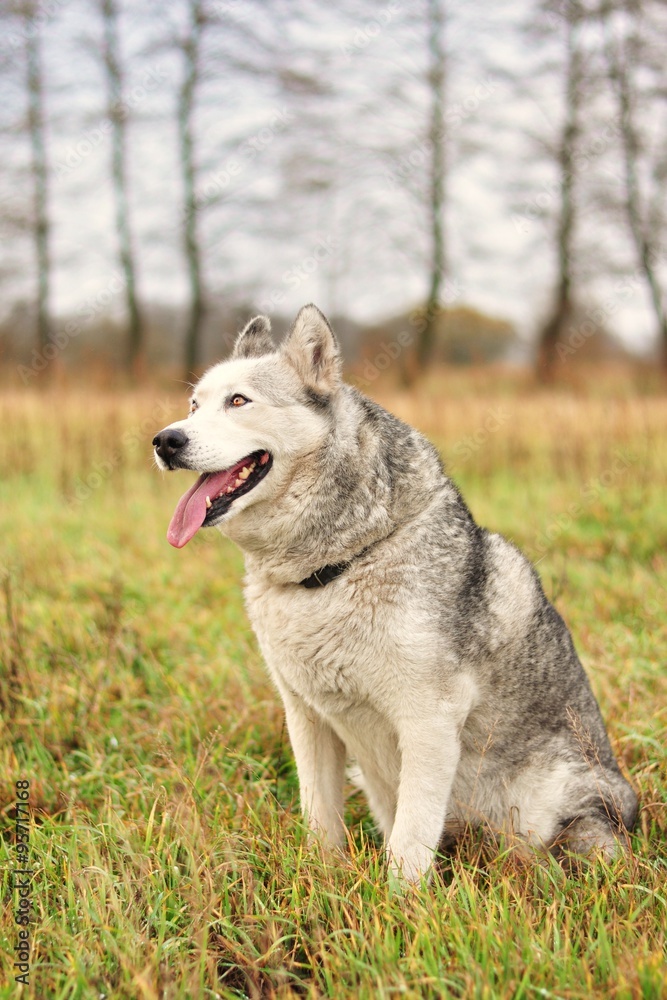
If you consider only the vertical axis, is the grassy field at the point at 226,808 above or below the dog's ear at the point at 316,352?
below

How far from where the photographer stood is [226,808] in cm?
289

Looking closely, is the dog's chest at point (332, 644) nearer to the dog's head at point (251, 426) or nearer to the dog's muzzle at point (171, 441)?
the dog's head at point (251, 426)

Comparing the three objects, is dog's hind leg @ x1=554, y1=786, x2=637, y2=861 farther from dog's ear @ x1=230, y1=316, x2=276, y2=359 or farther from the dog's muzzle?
dog's ear @ x1=230, y1=316, x2=276, y2=359

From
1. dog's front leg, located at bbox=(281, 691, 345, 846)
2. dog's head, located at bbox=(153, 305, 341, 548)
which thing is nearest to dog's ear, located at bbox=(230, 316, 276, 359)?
dog's head, located at bbox=(153, 305, 341, 548)

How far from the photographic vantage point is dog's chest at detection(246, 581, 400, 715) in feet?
8.17

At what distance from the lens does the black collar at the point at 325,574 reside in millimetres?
2637

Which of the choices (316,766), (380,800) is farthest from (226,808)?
(380,800)

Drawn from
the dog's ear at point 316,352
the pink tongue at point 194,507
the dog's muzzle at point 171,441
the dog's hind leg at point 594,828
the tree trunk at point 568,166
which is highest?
the tree trunk at point 568,166

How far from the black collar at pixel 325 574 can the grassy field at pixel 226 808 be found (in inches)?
31.2

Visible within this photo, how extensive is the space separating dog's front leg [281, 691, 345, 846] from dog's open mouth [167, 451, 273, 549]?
2.33 ft

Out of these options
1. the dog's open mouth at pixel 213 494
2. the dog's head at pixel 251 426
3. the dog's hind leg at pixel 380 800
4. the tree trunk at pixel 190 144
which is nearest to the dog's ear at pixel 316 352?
the dog's head at pixel 251 426

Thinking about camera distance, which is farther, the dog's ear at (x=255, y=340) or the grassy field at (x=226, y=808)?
the dog's ear at (x=255, y=340)

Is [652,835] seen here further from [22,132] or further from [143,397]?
[22,132]

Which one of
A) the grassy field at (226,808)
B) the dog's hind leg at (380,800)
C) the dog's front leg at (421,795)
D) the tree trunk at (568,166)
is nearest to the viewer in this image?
the grassy field at (226,808)
